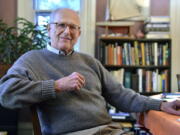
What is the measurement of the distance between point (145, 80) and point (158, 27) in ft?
1.88

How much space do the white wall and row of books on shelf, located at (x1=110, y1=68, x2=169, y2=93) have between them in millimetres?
174

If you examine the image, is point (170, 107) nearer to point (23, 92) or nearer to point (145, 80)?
point (23, 92)

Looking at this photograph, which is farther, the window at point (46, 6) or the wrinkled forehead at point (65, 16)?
the window at point (46, 6)

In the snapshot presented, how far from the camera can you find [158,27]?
2.66 meters

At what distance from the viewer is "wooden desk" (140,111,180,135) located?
97 cm

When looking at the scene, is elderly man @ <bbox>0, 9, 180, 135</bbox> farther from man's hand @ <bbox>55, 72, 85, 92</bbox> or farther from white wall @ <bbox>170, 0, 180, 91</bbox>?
white wall @ <bbox>170, 0, 180, 91</bbox>

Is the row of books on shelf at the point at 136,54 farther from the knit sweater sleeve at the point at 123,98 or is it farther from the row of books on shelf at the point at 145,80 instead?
the knit sweater sleeve at the point at 123,98

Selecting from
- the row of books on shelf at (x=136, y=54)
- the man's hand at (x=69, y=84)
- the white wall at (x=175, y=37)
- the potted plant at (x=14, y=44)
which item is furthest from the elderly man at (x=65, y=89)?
the white wall at (x=175, y=37)

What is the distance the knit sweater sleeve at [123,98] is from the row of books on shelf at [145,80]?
113cm

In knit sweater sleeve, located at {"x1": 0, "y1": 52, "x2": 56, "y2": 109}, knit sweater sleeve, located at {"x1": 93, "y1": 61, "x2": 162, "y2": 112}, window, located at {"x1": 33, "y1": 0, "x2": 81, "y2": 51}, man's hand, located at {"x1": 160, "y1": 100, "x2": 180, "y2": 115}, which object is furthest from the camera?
window, located at {"x1": 33, "y1": 0, "x2": 81, "y2": 51}

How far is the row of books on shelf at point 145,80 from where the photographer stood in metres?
2.68

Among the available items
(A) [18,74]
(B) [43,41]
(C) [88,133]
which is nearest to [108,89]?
(C) [88,133]

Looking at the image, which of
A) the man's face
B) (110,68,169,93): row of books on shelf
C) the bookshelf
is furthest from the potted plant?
(110,68,169,93): row of books on shelf

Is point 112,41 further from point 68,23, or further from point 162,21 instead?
point 68,23
